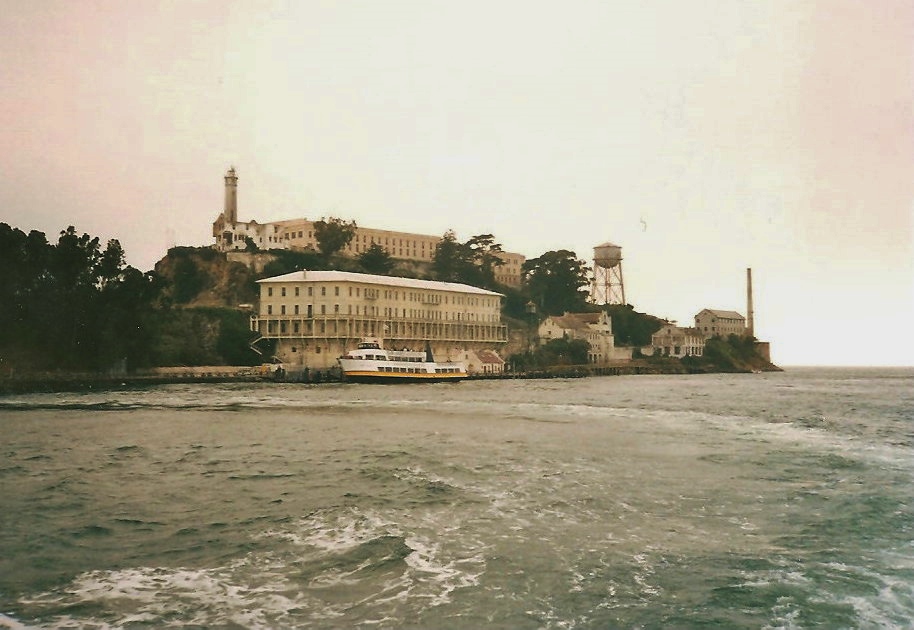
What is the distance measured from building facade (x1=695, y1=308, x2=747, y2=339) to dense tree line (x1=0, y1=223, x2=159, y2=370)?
131m

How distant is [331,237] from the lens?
433 ft

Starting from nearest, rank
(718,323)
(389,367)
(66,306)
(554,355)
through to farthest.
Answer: (66,306) < (389,367) < (554,355) < (718,323)

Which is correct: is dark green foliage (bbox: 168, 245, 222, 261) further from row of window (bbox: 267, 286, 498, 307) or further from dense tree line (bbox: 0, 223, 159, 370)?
dense tree line (bbox: 0, 223, 159, 370)

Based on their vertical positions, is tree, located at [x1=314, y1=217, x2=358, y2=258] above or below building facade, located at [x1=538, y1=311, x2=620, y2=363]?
above

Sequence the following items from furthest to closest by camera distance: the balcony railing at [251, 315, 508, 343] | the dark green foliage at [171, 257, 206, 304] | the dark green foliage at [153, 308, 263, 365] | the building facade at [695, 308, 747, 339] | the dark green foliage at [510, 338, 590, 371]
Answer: the building facade at [695, 308, 747, 339] → the dark green foliage at [510, 338, 590, 371] → the dark green foliage at [171, 257, 206, 304] → the balcony railing at [251, 315, 508, 343] → the dark green foliage at [153, 308, 263, 365]

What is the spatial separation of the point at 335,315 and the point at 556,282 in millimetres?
63878

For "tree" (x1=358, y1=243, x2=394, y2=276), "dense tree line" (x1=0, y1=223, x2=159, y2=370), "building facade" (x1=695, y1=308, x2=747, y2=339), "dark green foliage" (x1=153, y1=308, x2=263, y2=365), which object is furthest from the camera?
"building facade" (x1=695, y1=308, x2=747, y2=339)

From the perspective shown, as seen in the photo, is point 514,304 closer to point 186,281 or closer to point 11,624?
point 186,281

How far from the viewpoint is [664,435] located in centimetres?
3422

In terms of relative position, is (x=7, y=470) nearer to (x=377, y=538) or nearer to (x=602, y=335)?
(x=377, y=538)

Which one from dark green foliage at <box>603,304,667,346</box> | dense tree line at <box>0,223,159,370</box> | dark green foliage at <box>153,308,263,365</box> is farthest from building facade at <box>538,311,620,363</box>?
dense tree line at <box>0,223,159,370</box>

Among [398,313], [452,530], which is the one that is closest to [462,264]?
[398,313]

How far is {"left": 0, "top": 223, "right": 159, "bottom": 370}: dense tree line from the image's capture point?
7275 cm

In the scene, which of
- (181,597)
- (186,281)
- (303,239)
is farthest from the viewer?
(303,239)
